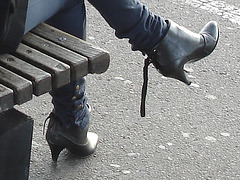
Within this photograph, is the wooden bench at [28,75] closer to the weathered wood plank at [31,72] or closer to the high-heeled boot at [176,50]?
the weathered wood plank at [31,72]

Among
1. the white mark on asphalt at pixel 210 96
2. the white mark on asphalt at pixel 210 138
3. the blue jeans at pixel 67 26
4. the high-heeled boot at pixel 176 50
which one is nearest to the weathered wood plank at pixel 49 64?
the blue jeans at pixel 67 26

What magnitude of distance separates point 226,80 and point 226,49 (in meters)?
0.41

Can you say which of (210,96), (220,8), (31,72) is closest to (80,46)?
(31,72)

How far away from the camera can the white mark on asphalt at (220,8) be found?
4.23 m

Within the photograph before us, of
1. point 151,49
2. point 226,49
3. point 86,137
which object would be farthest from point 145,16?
point 226,49

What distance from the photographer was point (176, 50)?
2498mm

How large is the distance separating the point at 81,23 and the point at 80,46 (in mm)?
299

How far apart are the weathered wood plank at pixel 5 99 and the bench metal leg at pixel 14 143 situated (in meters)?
0.13

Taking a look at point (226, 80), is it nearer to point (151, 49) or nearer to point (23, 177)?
point (151, 49)

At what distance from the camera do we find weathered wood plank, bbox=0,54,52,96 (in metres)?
2.01

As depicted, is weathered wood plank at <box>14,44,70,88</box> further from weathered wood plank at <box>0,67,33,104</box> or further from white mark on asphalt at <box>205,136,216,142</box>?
white mark on asphalt at <box>205,136,216,142</box>

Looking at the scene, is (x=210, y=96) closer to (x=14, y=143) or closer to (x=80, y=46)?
(x=80, y=46)

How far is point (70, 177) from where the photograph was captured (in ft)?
8.75

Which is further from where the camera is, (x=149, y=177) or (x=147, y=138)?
(x=147, y=138)
